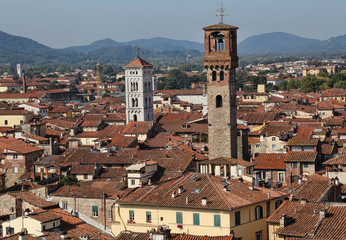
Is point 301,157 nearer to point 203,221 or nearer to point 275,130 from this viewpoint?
point 275,130

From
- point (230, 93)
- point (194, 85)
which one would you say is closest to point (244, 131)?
point (230, 93)

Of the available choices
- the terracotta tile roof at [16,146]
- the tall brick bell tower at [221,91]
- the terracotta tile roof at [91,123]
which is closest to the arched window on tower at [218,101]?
the tall brick bell tower at [221,91]

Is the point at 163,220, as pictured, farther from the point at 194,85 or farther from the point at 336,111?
the point at 194,85

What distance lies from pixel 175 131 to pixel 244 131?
47.6ft

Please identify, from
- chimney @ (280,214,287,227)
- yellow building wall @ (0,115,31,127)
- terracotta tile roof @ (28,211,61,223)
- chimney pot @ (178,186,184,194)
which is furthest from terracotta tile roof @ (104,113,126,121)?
chimney @ (280,214,287,227)

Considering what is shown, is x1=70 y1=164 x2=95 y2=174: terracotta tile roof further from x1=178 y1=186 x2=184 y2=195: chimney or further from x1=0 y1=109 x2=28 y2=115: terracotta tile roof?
x1=0 y1=109 x2=28 y2=115: terracotta tile roof

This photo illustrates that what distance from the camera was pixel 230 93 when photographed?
174 ft

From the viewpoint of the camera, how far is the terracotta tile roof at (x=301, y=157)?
46531 mm

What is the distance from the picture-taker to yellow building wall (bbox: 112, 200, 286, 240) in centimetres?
2973

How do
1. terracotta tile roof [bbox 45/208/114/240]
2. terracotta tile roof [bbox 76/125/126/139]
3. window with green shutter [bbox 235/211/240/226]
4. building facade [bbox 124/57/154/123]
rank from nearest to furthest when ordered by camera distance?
window with green shutter [bbox 235/211/240/226]
terracotta tile roof [bbox 45/208/114/240]
terracotta tile roof [bbox 76/125/126/139]
building facade [bbox 124/57/154/123]

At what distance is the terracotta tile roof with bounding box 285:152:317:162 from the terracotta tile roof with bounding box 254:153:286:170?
1.97 ft

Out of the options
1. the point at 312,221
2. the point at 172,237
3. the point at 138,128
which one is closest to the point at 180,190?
the point at 172,237

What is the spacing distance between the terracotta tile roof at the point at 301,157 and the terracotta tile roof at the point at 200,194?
40.8ft

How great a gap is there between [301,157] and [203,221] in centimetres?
1803
